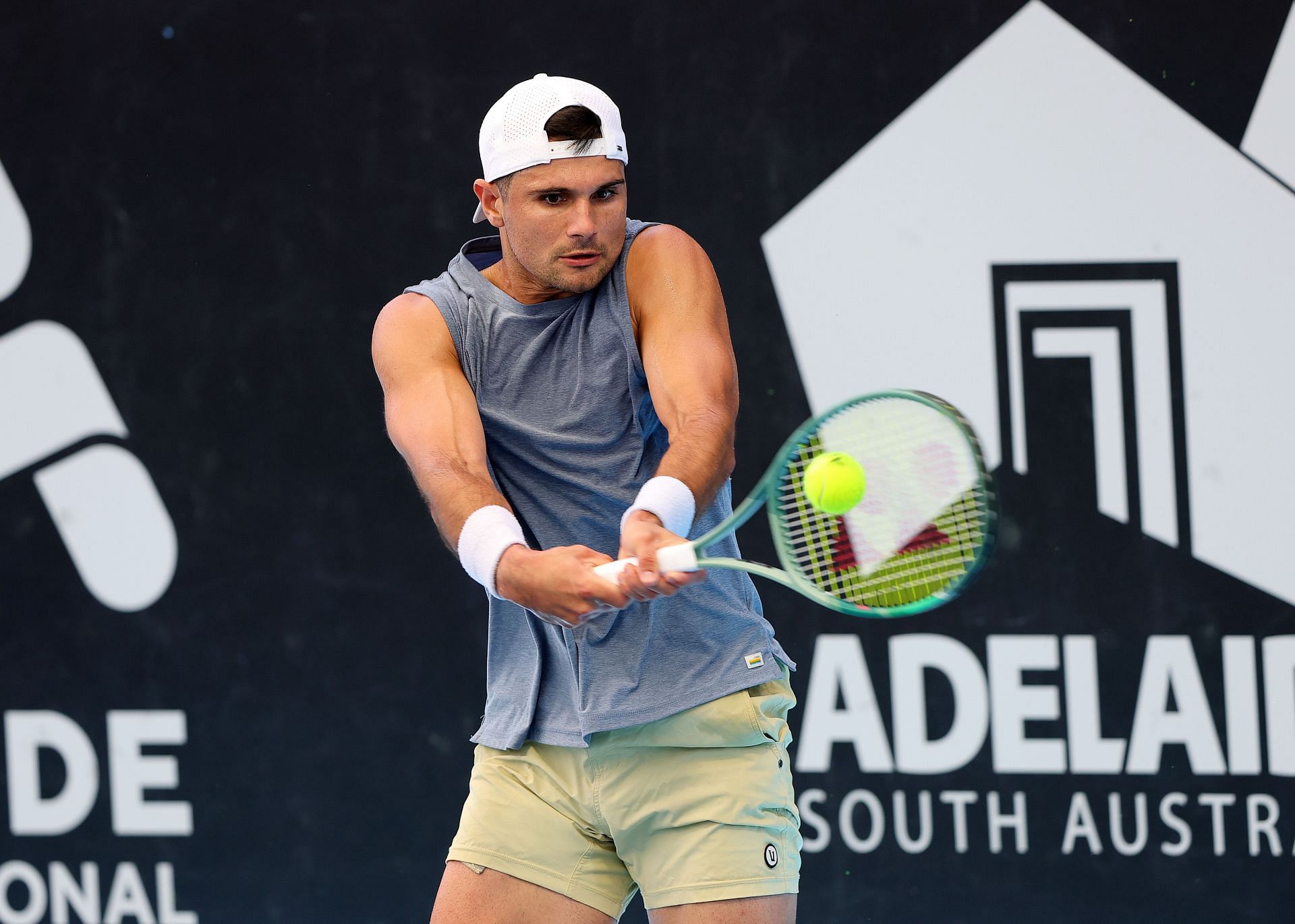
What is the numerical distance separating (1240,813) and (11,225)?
9.84 feet

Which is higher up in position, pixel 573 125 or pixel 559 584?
pixel 573 125

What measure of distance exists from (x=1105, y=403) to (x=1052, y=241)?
13.9 inches

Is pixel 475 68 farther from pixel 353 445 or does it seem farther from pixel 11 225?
pixel 11 225

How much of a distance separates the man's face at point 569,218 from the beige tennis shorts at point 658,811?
0.64m

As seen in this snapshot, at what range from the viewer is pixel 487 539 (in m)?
2.08

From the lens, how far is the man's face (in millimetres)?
2277

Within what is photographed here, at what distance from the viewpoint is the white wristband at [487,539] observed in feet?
6.79

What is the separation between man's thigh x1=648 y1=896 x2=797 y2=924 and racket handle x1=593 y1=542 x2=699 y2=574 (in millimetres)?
557

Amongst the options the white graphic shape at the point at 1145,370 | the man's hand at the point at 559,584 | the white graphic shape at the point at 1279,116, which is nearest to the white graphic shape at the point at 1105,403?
the white graphic shape at the point at 1145,370

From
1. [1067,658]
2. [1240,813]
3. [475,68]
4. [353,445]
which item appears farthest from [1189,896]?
[475,68]

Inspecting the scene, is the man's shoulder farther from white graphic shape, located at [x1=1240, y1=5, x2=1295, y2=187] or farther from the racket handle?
white graphic shape, located at [x1=1240, y1=5, x2=1295, y2=187]

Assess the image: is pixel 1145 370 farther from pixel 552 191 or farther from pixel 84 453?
pixel 84 453

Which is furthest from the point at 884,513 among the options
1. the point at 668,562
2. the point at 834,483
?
the point at 668,562

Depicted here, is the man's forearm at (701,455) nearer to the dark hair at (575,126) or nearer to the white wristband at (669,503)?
the white wristband at (669,503)
